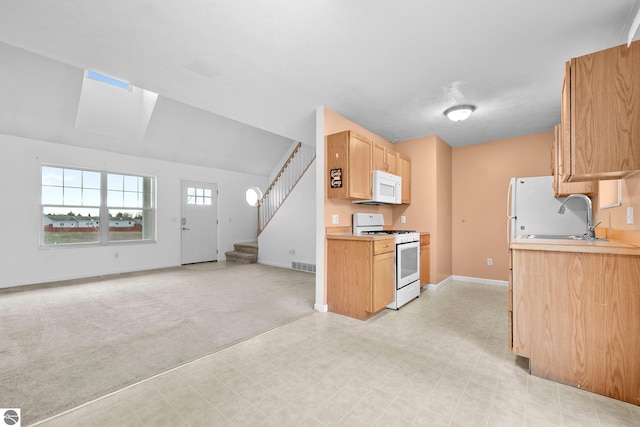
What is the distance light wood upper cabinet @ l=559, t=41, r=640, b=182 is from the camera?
159 centimetres

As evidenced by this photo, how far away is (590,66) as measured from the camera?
168 centimetres

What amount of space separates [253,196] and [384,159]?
15.5 feet

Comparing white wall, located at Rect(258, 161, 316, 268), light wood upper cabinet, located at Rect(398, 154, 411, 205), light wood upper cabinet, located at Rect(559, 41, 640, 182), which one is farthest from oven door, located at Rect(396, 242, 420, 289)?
white wall, located at Rect(258, 161, 316, 268)

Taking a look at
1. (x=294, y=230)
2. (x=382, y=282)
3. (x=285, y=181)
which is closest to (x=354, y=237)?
(x=382, y=282)

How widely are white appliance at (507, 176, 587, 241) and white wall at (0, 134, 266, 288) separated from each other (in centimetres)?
631

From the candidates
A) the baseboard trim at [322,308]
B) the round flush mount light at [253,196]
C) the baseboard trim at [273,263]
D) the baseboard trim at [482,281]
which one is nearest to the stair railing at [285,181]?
the round flush mount light at [253,196]

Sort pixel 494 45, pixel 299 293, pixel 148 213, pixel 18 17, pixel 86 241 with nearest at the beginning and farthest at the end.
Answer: pixel 18 17 < pixel 494 45 < pixel 299 293 < pixel 86 241 < pixel 148 213

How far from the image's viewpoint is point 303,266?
233 inches

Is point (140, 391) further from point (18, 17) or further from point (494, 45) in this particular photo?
point (494, 45)

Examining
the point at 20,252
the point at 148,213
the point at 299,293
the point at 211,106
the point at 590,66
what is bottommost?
the point at 299,293

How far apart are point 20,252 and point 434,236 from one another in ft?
21.9

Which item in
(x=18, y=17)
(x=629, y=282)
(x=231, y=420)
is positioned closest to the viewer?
(x=231, y=420)

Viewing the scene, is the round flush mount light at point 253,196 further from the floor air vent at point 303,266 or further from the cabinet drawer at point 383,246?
the cabinet drawer at point 383,246

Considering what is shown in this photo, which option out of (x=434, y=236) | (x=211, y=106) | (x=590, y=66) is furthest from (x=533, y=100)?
(x=211, y=106)
